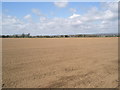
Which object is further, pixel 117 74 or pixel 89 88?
pixel 117 74

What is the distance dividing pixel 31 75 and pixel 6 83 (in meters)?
1.01

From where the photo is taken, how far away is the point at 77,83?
362 cm

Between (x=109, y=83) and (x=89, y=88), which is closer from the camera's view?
(x=89, y=88)

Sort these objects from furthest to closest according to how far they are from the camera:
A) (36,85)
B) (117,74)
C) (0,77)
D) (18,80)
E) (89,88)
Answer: (117,74), (0,77), (18,80), (36,85), (89,88)

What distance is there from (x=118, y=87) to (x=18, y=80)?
148 inches

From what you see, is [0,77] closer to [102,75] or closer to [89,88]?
[89,88]

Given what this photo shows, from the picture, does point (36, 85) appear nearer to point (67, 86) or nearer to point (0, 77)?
point (67, 86)

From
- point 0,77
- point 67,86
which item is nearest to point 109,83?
point 67,86

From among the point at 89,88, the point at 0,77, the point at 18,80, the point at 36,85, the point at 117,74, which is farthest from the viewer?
the point at 117,74

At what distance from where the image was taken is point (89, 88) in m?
3.31

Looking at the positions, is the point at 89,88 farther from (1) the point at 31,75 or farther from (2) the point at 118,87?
(1) the point at 31,75

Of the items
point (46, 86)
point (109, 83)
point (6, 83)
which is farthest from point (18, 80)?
point (109, 83)

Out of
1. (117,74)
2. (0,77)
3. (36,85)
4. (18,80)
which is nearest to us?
(36,85)

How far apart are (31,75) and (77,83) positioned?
6.79 ft
